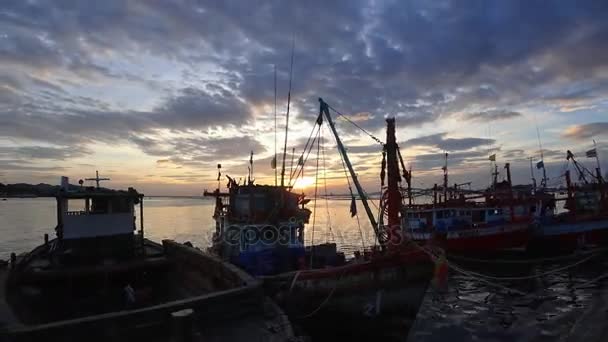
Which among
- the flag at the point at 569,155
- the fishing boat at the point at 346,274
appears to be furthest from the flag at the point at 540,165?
the fishing boat at the point at 346,274

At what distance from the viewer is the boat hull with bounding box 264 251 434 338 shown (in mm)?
15781

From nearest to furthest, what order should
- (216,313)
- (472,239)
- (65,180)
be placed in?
(216,313) → (65,180) → (472,239)

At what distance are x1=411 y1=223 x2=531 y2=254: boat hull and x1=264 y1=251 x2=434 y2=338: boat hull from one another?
67.7 feet

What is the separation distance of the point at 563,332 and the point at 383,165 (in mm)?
11220

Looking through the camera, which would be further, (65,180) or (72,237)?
(65,180)

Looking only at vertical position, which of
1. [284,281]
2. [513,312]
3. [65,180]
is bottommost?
[513,312]

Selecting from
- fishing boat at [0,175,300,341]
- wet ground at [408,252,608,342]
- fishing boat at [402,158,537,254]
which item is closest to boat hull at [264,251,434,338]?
wet ground at [408,252,608,342]

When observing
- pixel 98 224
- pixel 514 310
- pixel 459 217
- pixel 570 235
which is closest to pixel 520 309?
pixel 514 310

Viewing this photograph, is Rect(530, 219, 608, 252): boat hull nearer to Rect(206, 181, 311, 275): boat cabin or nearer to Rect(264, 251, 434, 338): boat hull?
Rect(264, 251, 434, 338): boat hull

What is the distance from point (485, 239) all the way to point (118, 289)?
104 ft

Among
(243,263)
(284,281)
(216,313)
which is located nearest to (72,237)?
(243,263)

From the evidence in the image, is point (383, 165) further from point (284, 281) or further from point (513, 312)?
point (513, 312)

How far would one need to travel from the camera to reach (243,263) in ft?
63.3

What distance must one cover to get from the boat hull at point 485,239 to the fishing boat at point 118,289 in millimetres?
25380
